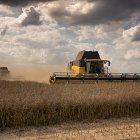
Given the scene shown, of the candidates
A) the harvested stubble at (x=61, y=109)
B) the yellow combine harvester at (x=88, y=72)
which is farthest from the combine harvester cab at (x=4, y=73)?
the harvested stubble at (x=61, y=109)

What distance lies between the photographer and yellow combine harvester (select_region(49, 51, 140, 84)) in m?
23.2

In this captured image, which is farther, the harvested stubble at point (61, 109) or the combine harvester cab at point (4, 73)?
the combine harvester cab at point (4, 73)

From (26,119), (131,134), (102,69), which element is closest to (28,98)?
(26,119)

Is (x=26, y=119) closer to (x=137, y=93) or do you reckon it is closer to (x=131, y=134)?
(x=131, y=134)

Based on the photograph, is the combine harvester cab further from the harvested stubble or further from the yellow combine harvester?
the harvested stubble

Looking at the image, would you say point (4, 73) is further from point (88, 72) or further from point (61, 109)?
point (61, 109)

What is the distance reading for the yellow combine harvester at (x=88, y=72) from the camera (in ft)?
76.0

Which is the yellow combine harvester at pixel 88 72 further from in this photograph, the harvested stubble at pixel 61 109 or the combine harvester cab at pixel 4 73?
the combine harvester cab at pixel 4 73

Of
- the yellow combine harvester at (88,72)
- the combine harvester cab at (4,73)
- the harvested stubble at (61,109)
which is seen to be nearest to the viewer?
the harvested stubble at (61,109)

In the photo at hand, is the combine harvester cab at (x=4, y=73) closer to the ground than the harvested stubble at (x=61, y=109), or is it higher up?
higher up

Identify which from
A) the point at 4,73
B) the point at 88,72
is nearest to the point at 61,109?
the point at 88,72

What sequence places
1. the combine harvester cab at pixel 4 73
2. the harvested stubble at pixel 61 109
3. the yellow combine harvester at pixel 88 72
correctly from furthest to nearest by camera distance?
the combine harvester cab at pixel 4 73 < the yellow combine harvester at pixel 88 72 < the harvested stubble at pixel 61 109

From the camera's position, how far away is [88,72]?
1045 inches

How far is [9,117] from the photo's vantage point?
11.4 meters
